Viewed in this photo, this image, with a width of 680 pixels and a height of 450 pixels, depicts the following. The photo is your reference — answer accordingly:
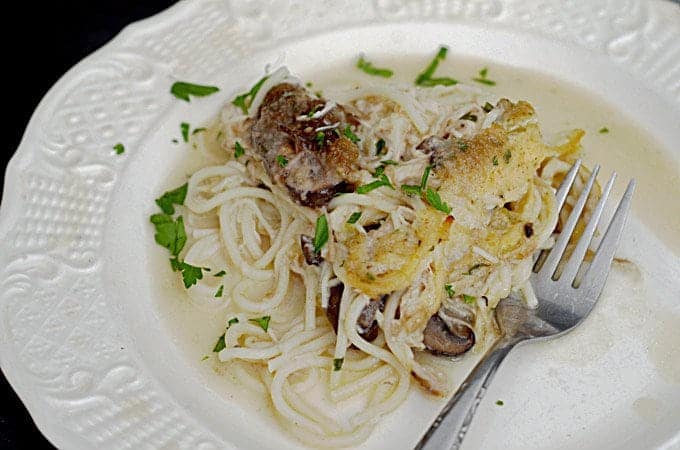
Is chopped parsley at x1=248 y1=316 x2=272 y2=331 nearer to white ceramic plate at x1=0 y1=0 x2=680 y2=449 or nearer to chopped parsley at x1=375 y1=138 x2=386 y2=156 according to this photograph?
white ceramic plate at x1=0 y1=0 x2=680 y2=449

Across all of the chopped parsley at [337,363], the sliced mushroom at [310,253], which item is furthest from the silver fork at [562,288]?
the sliced mushroom at [310,253]

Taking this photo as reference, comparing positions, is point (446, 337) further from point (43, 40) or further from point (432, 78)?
point (43, 40)

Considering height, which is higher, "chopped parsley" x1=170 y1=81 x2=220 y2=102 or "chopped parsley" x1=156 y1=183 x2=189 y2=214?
"chopped parsley" x1=170 y1=81 x2=220 y2=102

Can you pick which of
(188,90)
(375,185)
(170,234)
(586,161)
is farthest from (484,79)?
(170,234)

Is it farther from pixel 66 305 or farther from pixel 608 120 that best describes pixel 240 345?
pixel 608 120

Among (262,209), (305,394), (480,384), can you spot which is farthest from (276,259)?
(480,384)

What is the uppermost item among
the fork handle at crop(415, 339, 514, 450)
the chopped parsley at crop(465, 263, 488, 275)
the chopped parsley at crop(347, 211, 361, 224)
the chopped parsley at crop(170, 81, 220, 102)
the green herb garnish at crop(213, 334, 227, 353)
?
the chopped parsley at crop(170, 81, 220, 102)

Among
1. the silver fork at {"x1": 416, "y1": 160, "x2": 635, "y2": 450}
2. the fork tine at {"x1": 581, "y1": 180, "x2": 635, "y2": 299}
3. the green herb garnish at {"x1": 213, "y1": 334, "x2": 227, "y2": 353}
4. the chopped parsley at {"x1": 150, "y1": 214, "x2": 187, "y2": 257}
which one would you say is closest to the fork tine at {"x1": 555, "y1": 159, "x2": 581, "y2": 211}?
the silver fork at {"x1": 416, "y1": 160, "x2": 635, "y2": 450}

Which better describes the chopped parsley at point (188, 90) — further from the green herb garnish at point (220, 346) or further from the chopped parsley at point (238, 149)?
the green herb garnish at point (220, 346)
